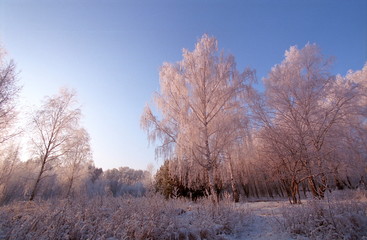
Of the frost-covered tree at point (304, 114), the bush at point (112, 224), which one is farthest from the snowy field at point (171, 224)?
the frost-covered tree at point (304, 114)

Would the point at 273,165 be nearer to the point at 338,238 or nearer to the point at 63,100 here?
the point at 338,238

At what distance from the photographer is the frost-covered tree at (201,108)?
994cm

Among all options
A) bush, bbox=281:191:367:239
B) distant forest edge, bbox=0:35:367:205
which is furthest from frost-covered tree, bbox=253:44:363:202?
bush, bbox=281:191:367:239

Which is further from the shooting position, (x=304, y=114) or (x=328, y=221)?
(x=304, y=114)

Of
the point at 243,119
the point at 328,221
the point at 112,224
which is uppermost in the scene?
the point at 243,119

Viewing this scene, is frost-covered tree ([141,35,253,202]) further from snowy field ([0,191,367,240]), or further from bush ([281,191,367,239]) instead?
bush ([281,191,367,239])

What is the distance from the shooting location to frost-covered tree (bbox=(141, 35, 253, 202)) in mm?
9938

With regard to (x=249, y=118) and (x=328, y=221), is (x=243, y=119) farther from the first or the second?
(x=328, y=221)

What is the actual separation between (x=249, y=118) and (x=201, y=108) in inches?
119

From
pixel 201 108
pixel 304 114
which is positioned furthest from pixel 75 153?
pixel 304 114

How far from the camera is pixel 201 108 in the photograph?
10.9 metres

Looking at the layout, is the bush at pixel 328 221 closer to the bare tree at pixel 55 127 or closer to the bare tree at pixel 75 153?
the bare tree at pixel 75 153

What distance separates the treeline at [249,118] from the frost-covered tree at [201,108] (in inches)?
2.1

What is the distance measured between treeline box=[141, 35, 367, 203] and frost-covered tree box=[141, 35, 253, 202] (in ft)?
0.17
